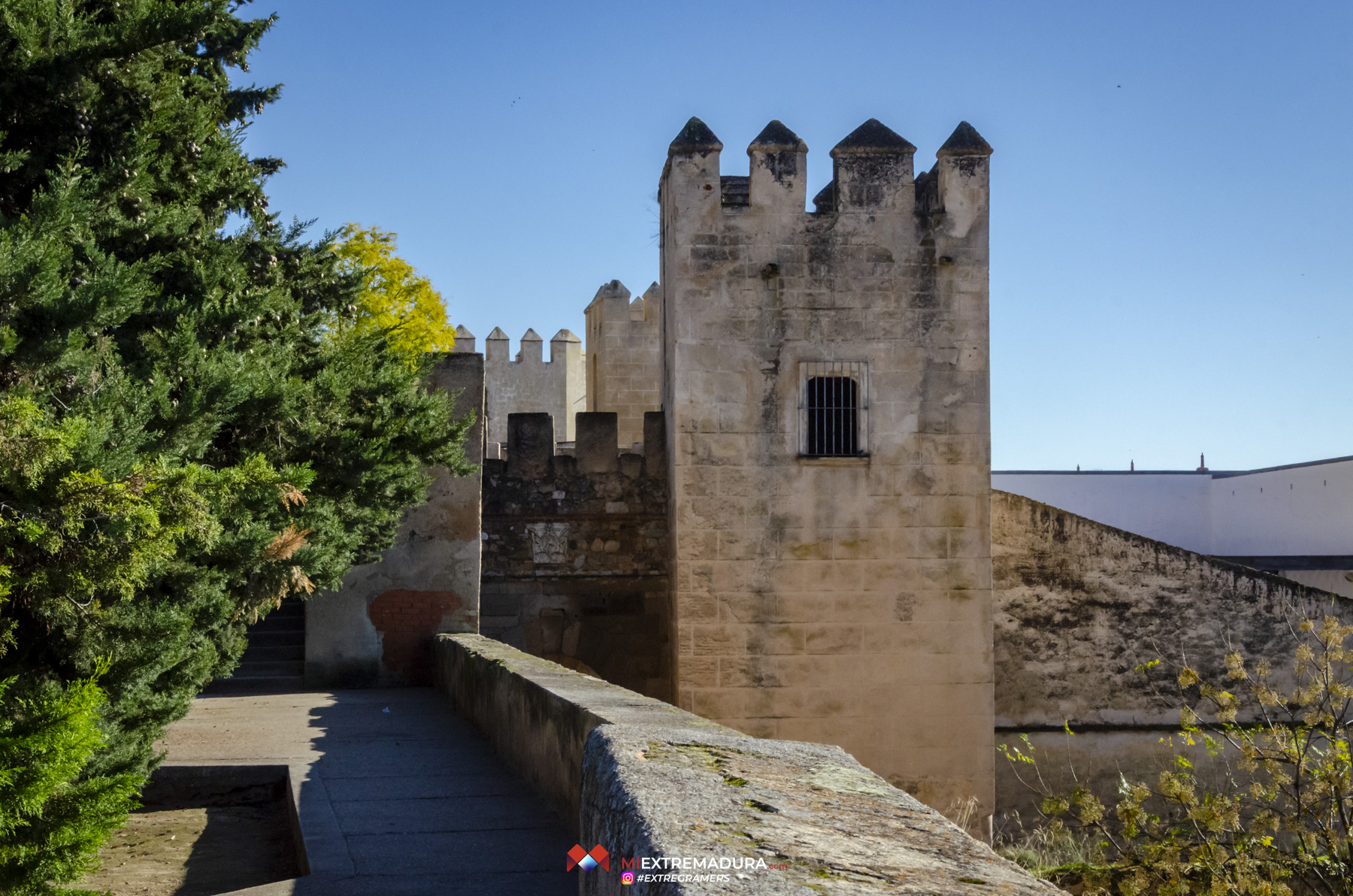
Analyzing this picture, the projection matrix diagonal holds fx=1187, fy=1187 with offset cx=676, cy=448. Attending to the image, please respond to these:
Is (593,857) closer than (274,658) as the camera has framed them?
Yes

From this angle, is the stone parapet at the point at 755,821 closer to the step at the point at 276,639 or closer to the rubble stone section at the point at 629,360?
the step at the point at 276,639

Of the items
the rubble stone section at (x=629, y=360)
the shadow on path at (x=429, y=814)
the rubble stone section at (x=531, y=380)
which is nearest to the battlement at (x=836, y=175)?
the shadow on path at (x=429, y=814)

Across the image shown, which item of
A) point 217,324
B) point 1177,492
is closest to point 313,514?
point 217,324

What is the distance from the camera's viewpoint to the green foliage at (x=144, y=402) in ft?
14.2

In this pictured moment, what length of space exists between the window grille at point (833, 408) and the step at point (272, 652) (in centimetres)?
525

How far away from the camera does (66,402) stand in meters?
5.18

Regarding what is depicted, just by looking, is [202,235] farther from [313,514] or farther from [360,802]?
[360,802]

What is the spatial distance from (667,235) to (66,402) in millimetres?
7964

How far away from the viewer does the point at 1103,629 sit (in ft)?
43.1

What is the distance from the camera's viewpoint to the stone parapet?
2.03m

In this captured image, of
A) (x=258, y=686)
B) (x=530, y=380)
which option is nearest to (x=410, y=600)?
(x=258, y=686)

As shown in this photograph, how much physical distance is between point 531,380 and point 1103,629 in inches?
892

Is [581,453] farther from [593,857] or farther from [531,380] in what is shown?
[531,380]

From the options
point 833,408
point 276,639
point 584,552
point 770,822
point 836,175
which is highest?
point 836,175
